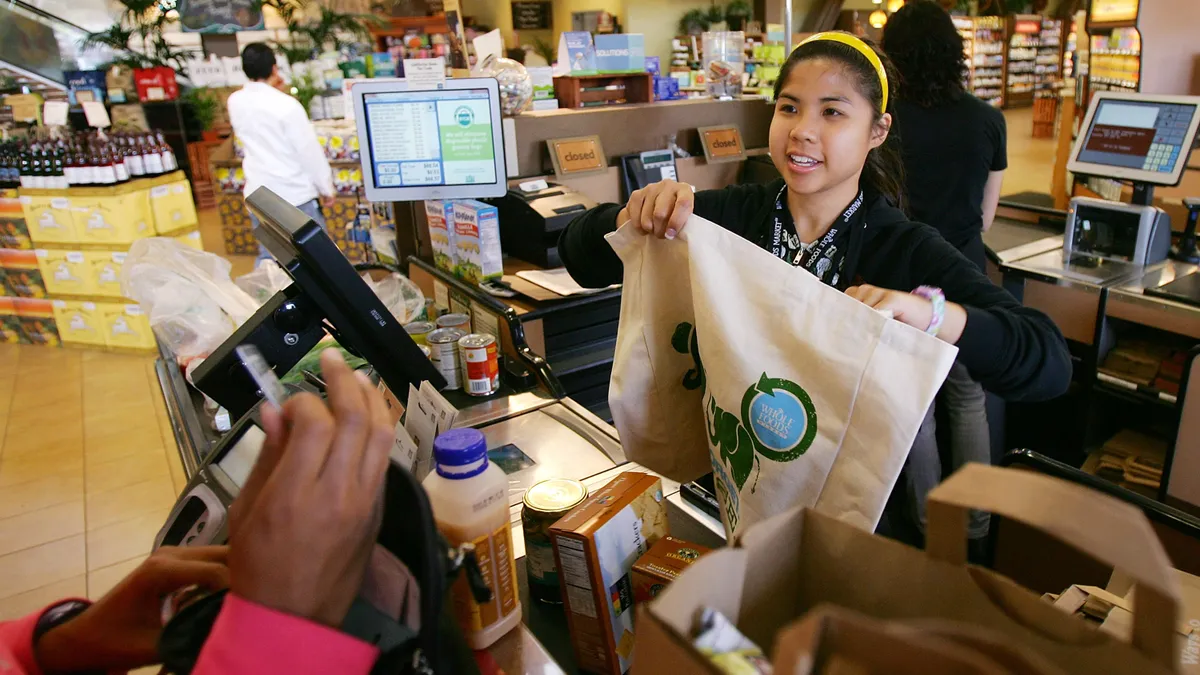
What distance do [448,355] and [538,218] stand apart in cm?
83

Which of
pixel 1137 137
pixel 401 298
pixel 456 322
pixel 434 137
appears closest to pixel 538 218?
pixel 434 137

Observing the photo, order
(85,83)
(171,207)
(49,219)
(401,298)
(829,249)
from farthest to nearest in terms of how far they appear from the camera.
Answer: (85,83)
(171,207)
(49,219)
(401,298)
(829,249)

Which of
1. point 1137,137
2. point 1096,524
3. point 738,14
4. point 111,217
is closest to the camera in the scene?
point 1096,524

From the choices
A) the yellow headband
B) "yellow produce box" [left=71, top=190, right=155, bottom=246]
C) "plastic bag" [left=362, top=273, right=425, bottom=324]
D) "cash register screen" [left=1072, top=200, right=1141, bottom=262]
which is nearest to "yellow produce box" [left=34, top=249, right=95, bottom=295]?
"yellow produce box" [left=71, top=190, right=155, bottom=246]

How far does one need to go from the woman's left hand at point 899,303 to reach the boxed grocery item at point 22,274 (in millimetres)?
5813

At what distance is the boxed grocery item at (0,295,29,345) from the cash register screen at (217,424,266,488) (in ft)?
17.8

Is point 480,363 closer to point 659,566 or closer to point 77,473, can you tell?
point 659,566

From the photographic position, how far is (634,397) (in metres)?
1.24

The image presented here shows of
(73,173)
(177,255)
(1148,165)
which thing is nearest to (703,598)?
(177,255)

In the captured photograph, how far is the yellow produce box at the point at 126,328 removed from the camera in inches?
198

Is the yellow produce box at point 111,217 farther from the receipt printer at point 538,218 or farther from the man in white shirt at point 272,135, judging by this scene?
the receipt printer at point 538,218

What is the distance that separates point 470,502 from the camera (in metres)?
0.87

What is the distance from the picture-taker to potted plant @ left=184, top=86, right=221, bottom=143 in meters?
9.03

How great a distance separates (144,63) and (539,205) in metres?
9.03
